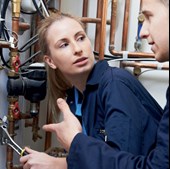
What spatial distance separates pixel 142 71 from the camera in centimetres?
155

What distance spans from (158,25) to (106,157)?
11.1 inches

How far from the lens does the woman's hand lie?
93 cm

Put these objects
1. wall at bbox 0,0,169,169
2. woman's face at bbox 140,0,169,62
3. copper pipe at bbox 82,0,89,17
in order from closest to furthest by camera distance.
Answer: woman's face at bbox 140,0,169,62 < wall at bbox 0,0,169,169 < copper pipe at bbox 82,0,89,17

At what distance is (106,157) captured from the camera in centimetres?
66

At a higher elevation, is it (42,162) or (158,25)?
(158,25)

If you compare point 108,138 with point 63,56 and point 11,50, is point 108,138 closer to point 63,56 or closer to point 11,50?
point 63,56

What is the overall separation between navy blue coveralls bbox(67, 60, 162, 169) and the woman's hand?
0.15m

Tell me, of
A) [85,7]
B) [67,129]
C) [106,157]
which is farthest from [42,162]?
[85,7]

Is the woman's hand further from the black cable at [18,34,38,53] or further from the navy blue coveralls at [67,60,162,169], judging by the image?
the black cable at [18,34,38,53]

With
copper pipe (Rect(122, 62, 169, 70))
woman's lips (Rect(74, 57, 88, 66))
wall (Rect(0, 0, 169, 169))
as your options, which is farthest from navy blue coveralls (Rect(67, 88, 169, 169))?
copper pipe (Rect(122, 62, 169, 70))

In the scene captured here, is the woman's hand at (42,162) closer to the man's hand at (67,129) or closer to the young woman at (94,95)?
the young woman at (94,95)

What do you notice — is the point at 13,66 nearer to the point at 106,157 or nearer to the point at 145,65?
the point at 145,65

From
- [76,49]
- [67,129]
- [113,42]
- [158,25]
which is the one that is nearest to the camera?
[158,25]

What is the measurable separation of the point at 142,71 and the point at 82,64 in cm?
55
